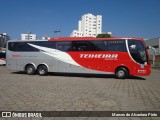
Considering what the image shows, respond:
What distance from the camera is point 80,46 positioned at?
17.2 metres

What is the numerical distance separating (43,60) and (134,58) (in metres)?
7.44

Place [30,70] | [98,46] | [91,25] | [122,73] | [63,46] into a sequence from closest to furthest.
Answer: [122,73]
[98,46]
[63,46]
[30,70]
[91,25]

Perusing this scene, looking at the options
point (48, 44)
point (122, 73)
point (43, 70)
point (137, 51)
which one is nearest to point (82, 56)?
point (48, 44)

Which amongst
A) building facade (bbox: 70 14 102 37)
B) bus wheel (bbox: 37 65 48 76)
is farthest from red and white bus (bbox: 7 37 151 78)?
building facade (bbox: 70 14 102 37)

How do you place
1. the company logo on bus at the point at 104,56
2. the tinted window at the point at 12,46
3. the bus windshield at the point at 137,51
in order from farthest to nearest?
the tinted window at the point at 12,46
the company logo on bus at the point at 104,56
the bus windshield at the point at 137,51

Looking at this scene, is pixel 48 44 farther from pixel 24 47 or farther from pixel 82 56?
pixel 82 56

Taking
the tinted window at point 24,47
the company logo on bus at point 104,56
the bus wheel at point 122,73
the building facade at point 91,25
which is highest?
the building facade at point 91,25

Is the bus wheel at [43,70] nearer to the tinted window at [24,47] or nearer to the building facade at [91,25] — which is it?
the tinted window at [24,47]

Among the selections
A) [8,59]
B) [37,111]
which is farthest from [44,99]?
[8,59]

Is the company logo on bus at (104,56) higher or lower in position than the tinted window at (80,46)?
lower

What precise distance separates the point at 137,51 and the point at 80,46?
4.47 m

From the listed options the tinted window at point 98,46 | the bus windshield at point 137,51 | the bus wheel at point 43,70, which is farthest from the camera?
the bus wheel at point 43,70

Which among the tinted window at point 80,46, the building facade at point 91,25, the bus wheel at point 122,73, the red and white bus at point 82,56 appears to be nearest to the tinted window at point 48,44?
the red and white bus at point 82,56

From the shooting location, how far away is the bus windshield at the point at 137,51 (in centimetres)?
1590
